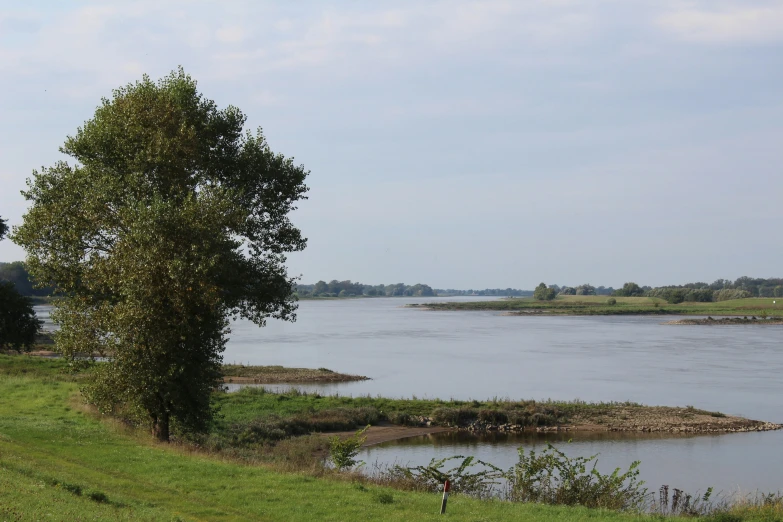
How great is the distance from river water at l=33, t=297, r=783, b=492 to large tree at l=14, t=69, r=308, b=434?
33.1ft

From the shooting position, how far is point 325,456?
98.5 feet

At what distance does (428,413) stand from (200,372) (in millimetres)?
18073

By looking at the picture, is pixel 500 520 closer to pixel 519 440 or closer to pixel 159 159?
pixel 159 159

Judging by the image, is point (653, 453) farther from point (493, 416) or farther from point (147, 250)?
point (147, 250)

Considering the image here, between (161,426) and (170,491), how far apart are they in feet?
29.9

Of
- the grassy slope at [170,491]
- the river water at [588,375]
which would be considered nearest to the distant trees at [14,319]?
the river water at [588,375]

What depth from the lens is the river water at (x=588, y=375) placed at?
105 feet

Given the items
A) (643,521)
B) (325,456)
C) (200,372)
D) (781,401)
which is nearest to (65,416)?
(200,372)

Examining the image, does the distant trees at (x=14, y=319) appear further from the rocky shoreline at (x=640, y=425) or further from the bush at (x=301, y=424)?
the rocky shoreline at (x=640, y=425)

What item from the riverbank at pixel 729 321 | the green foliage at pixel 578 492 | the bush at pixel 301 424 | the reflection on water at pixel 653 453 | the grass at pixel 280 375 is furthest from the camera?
the riverbank at pixel 729 321

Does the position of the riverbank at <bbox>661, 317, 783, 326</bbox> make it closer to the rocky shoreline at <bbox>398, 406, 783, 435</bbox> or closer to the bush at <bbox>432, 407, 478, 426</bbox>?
the rocky shoreline at <bbox>398, 406, 783, 435</bbox>

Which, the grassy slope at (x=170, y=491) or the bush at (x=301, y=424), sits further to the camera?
the bush at (x=301, y=424)

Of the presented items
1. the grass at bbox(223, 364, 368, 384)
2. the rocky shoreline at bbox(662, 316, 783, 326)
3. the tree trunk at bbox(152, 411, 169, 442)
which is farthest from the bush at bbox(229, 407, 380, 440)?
the rocky shoreline at bbox(662, 316, 783, 326)

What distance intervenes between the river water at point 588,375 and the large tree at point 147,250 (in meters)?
10.1
